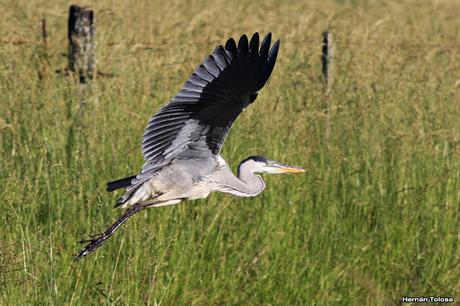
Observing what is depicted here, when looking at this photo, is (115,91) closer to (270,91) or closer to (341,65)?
(270,91)

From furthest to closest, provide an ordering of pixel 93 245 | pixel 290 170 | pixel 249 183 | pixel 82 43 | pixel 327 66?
1. pixel 327 66
2. pixel 82 43
3. pixel 290 170
4. pixel 249 183
5. pixel 93 245

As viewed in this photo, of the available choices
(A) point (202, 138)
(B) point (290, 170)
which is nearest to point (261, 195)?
(B) point (290, 170)

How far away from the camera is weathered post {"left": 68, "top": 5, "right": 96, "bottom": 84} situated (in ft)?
22.7

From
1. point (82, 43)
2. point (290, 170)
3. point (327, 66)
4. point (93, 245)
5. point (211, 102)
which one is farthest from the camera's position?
point (327, 66)

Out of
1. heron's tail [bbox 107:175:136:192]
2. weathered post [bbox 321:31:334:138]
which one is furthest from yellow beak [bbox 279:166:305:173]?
weathered post [bbox 321:31:334:138]

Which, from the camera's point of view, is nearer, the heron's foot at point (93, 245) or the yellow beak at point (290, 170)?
the heron's foot at point (93, 245)

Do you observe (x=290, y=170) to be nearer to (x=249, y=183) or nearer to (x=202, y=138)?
(x=249, y=183)

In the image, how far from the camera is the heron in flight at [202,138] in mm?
4902

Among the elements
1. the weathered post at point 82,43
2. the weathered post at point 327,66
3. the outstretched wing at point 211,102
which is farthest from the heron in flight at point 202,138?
the weathered post at point 82,43

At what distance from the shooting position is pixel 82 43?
7039 millimetres

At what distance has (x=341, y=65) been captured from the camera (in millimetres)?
7855

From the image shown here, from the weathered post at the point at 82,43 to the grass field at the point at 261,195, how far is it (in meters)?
0.17

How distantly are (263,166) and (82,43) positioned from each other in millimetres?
2064

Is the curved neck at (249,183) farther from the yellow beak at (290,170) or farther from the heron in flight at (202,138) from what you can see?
the yellow beak at (290,170)
